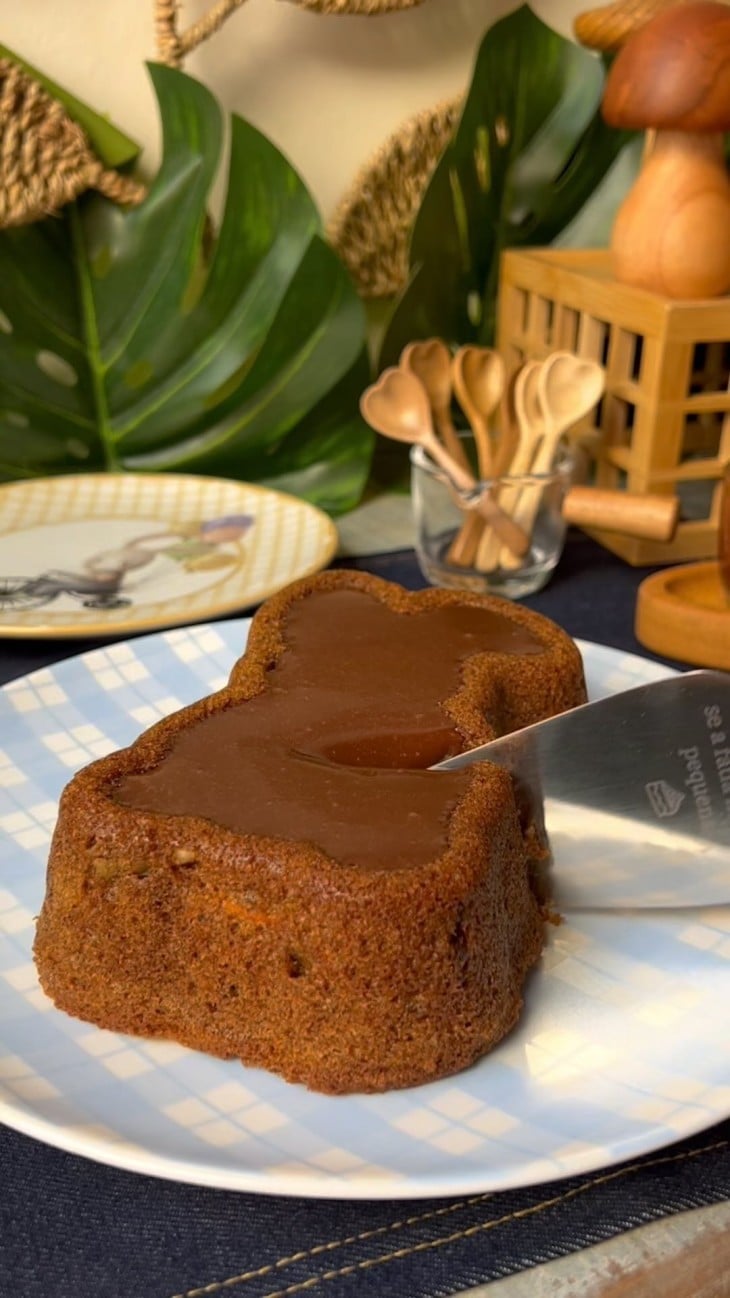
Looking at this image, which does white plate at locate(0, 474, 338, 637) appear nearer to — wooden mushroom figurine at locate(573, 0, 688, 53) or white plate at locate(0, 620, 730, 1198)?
white plate at locate(0, 620, 730, 1198)

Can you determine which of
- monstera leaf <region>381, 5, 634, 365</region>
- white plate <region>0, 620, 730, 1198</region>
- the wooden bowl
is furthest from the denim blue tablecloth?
monstera leaf <region>381, 5, 634, 365</region>

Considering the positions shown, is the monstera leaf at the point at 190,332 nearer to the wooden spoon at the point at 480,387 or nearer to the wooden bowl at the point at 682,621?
the wooden spoon at the point at 480,387

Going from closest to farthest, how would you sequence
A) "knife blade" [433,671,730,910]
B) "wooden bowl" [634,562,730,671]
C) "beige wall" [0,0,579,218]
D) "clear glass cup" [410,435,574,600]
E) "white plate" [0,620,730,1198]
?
1. "white plate" [0,620,730,1198]
2. "knife blade" [433,671,730,910]
3. "wooden bowl" [634,562,730,671]
4. "clear glass cup" [410,435,574,600]
5. "beige wall" [0,0,579,218]

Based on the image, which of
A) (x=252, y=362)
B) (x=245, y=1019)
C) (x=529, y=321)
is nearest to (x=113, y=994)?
(x=245, y=1019)

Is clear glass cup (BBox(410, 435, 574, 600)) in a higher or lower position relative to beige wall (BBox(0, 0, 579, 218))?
lower

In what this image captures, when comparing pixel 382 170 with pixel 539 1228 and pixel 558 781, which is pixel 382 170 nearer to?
pixel 558 781

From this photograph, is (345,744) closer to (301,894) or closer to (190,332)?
(301,894)

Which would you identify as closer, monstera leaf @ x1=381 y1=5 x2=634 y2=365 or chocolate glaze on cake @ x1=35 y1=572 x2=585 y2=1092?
chocolate glaze on cake @ x1=35 y1=572 x2=585 y2=1092
